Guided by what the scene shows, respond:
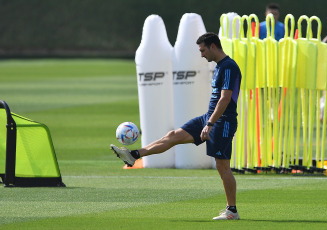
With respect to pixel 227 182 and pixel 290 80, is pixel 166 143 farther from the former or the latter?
pixel 290 80

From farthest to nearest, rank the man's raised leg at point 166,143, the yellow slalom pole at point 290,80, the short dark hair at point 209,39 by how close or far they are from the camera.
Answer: the yellow slalom pole at point 290,80 < the man's raised leg at point 166,143 < the short dark hair at point 209,39

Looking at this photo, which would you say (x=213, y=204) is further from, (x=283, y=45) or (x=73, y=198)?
(x=283, y=45)

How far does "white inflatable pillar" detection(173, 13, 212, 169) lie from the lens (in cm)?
1486

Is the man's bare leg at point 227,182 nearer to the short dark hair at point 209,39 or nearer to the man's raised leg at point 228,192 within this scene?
the man's raised leg at point 228,192

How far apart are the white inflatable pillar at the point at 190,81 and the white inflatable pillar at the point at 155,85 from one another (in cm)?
23

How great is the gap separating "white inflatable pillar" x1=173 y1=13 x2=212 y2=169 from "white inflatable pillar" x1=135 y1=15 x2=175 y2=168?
0.75 feet

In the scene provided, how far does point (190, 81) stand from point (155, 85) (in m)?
0.57

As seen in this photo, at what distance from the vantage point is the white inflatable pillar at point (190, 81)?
14.9 m

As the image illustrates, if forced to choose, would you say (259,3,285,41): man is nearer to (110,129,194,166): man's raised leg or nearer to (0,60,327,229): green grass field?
(0,60,327,229): green grass field

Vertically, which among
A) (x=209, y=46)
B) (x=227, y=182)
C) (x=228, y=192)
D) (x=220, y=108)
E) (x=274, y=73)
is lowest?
(x=228, y=192)

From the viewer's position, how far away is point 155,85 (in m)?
15.1

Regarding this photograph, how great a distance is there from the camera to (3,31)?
6256cm

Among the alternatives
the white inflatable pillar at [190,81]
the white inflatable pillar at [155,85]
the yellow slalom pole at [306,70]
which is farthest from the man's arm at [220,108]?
the white inflatable pillar at [155,85]

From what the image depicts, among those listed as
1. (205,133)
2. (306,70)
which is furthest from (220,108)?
(306,70)
